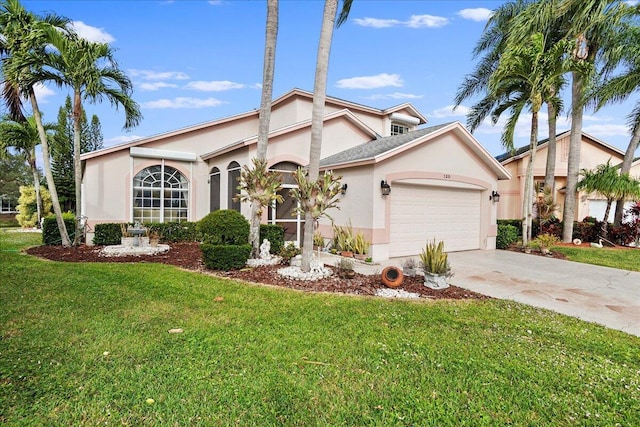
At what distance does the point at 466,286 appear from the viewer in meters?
7.82

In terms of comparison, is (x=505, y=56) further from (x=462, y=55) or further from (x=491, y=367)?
(x=491, y=367)

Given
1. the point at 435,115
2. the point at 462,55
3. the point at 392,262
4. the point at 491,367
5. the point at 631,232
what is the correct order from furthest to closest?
the point at 435,115, the point at 462,55, the point at 631,232, the point at 392,262, the point at 491,367

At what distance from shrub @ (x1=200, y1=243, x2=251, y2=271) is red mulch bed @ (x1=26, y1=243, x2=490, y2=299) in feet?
0.68

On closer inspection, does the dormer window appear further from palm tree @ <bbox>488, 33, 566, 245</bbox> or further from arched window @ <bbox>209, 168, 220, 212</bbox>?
arched window @ <bbox>209, 168, 220, 212</bbox>

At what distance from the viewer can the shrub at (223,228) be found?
353 inches

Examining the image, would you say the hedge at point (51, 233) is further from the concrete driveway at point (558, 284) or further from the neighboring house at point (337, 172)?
the concrete driveway at point (558, 284)

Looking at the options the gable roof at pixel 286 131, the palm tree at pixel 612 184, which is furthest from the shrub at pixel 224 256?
the palm tree at pixel 612 184

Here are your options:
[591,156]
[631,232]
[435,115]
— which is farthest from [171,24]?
[591,156]

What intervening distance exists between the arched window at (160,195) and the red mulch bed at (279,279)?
142 inches

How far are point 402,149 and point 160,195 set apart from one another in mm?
10510

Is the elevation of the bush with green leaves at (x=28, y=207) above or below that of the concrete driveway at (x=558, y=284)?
→ above

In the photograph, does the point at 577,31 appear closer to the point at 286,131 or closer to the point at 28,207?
the point at 286,131

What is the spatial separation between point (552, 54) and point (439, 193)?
6051 mm

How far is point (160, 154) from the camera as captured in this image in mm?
14469
